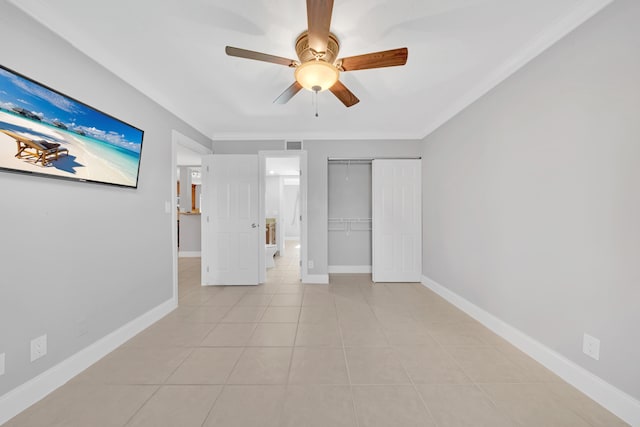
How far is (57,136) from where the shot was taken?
5.34ft

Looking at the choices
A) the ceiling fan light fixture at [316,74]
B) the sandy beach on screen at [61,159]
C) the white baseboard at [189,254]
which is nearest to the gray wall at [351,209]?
the ceiling fan light fixture at [316,74]

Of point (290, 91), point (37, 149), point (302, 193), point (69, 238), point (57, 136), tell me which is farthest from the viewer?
point (302, 193)

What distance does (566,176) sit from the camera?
172 centimetres

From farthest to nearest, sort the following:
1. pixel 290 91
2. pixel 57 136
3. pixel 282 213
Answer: pixel 282 213 < pixel 290 91 < pixel 57 136

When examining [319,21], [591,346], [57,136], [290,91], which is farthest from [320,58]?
[591,346]

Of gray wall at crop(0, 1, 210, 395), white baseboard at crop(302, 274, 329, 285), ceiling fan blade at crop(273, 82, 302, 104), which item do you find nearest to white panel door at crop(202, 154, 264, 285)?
white baseboard at crop(302, 274, 329, 285)

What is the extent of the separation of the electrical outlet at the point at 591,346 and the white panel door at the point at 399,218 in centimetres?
249

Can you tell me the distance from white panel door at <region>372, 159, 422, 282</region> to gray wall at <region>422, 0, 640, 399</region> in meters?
1.33

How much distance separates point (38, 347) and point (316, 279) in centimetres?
311

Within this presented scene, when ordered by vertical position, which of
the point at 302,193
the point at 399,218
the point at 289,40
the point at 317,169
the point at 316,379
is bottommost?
the point at 316,379

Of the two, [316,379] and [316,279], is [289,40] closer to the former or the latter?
[316,379]

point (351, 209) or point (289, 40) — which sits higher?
point (289, 40)

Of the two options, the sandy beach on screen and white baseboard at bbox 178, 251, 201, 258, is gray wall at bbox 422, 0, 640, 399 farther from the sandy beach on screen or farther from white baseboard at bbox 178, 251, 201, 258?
white baseboard at bbox 178, 251, 201, 258

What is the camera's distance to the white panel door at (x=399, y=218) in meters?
4.10
